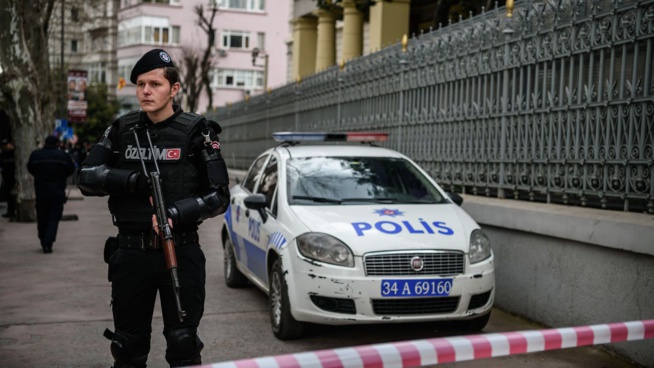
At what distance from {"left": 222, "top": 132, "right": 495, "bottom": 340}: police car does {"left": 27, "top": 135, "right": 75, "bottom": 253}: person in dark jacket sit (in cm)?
588

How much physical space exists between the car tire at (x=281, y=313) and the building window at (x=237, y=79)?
6182 cm

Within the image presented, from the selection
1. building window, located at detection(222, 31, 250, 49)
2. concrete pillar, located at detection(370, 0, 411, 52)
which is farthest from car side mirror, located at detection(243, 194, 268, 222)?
building window, located at detection(222, 31, 250, 49)

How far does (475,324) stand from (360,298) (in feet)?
4.22

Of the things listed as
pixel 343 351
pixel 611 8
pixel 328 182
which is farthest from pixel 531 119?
pixel 343 351

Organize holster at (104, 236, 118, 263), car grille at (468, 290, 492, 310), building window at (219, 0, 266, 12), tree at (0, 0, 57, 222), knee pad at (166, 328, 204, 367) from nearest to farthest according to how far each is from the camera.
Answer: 1. knee pad at (166, 328, 204, 367)
2. holster at (104, 236, 118, 263)
3. car grille at (468, 290, 492, 310)
4. tree at (0, 0, 57, 222)
5. building window at (219, 0, 266, 12)

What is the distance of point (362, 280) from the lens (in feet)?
22.2

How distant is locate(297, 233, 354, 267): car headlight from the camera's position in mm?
6895

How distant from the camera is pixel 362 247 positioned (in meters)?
6.88

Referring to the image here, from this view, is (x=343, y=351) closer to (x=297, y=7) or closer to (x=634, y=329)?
(x=634, y=329)

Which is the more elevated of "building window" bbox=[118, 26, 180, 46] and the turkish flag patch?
"building window" bbox=[118, 26, 180, 46]

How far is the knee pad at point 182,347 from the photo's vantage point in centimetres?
449

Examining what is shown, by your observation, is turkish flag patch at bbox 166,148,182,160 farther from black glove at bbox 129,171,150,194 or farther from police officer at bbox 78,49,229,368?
black glove at bbox 129,171,150,194

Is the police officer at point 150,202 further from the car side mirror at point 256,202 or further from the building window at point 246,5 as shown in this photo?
the building window at point 246,5

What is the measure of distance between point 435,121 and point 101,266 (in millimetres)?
4778
